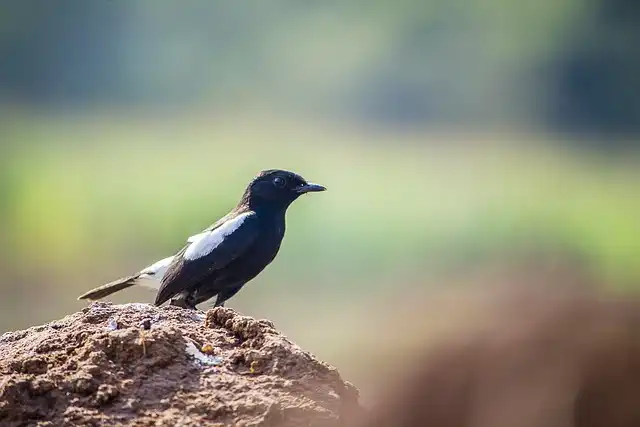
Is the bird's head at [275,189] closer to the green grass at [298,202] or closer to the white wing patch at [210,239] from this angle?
the white wing patch at [210,239]

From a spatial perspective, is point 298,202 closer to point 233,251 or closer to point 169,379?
point 233,251

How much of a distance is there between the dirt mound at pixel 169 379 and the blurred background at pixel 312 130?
431 cm

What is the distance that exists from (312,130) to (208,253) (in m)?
3.09

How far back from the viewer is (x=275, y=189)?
5023 mm

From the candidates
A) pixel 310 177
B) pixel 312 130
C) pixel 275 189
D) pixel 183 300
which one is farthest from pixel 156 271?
pixel 312 130

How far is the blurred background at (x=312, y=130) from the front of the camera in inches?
281

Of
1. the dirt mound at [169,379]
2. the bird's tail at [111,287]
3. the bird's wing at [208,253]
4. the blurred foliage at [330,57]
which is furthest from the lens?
the blurred foliage at [330,57]

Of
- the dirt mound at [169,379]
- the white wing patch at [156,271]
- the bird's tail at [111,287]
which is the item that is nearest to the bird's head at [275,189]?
the white wing patch at [156,271]

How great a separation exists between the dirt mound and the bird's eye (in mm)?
2349

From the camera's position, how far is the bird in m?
4.68

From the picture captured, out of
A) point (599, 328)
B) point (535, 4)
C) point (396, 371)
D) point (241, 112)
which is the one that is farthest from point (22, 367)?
point (535, 4)

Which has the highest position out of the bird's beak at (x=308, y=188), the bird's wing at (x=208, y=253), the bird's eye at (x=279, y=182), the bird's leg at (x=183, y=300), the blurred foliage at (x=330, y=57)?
the blurred foliage at (x=330, y=57)

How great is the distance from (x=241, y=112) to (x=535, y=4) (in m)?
2.80

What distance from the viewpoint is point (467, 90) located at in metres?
7.46
